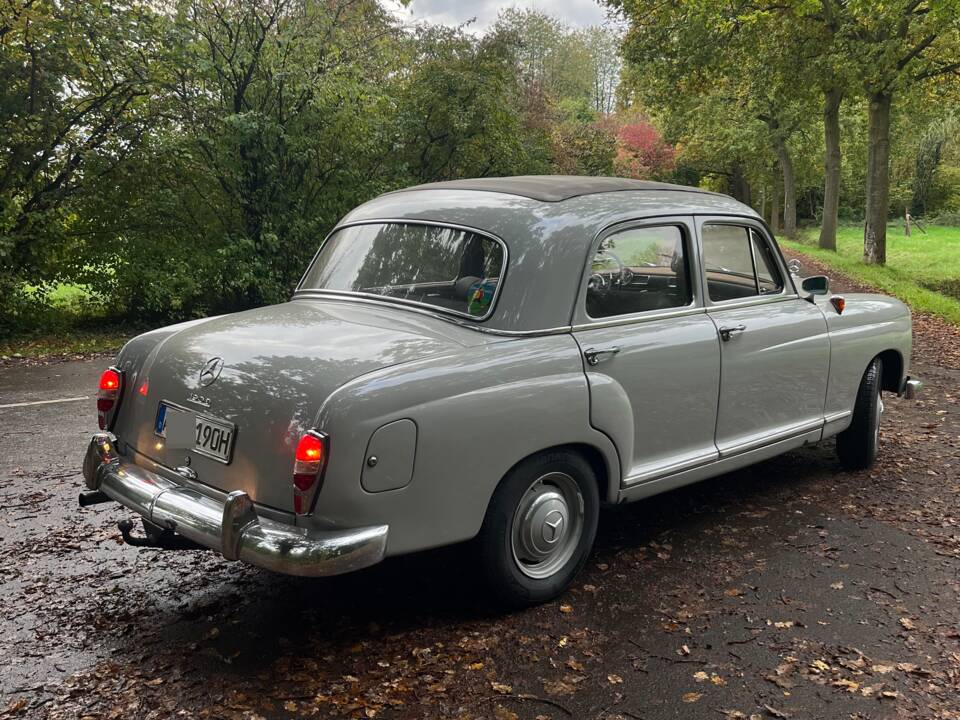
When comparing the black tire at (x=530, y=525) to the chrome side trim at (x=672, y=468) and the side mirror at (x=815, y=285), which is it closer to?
the chrome side trim at (x=672, y=468)

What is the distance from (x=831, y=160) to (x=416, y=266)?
80.5 ft

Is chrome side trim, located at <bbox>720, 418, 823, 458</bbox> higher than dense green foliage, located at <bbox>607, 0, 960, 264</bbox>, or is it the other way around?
dense green foliage, located at <bbox>607, 0, 960, 264</bbox>

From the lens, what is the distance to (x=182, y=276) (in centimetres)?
1210

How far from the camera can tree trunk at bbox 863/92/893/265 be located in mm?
20266

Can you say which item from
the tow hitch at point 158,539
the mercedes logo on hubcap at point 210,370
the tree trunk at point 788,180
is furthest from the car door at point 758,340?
the tree trunk at point 788,180

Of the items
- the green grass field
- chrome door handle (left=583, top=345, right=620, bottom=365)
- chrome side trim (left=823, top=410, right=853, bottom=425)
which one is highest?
chrome door handle (left=583, top=345, right=620, bottom=365)

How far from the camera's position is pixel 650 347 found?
4.09 m

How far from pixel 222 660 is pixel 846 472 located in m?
4.41

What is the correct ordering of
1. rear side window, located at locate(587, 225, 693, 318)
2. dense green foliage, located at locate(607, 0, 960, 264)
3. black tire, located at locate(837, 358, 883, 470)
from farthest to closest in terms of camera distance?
dense green foliage, located at locate(607, 0, 960, 264)
black tire, located at locate(837, 358, 883, 470)
rear side window, located at locate(587, 225, 693, 318)

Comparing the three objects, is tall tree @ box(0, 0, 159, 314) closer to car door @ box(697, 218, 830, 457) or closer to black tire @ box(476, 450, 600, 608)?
car door @ box(697, 218, 830, 457)

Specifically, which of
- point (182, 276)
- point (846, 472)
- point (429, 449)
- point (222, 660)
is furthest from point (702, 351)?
point (182, 276)

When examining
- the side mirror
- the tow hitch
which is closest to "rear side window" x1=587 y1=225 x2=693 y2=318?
the side mirror

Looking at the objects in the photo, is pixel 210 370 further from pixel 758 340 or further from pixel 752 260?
pixel 752 260

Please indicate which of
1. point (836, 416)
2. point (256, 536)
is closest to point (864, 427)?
point (836, 416)
